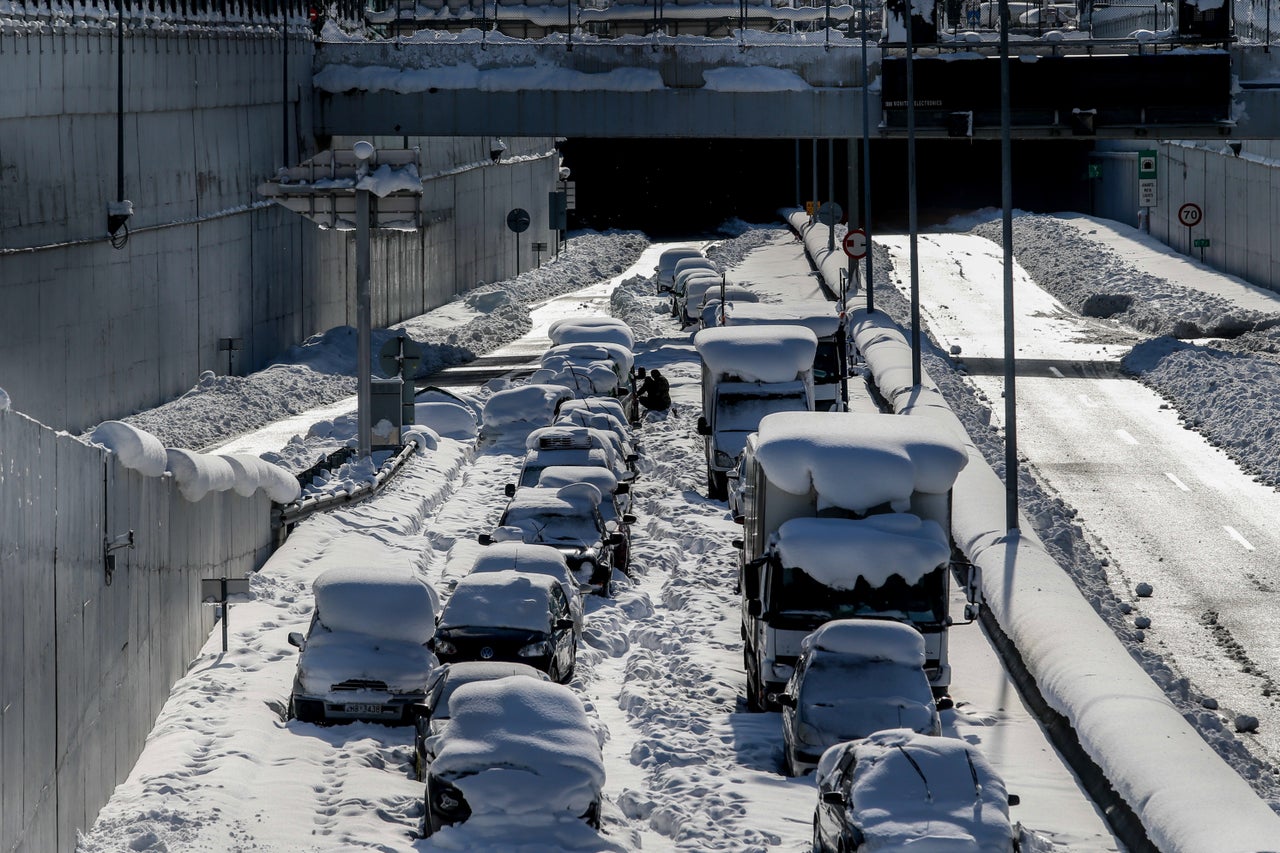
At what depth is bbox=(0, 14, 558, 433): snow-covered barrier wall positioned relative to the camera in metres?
30.7

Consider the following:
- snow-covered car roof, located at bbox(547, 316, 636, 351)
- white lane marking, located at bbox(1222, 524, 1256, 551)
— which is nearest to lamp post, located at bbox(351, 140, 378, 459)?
snow-covered car roof, located at bbox(547, 316, 636, 351)

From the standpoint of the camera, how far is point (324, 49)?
49062 mm

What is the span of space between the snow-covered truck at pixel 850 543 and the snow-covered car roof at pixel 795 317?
54.4 ft

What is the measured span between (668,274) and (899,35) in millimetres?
22675

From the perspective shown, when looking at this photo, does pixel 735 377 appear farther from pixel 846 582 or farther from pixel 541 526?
pixel 846 582

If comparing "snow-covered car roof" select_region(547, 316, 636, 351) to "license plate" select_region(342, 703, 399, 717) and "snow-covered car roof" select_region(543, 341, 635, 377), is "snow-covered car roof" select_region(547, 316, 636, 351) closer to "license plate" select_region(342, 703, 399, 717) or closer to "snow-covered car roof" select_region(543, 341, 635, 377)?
"snow-covered car roof" select_region(543, 341, 635, 377)

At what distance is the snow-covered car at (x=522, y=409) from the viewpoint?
34344 millimetres

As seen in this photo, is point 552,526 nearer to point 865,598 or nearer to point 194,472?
point 194,472

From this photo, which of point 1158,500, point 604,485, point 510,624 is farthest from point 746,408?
point 510,624

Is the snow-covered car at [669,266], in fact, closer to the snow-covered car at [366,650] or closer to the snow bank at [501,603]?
the snow bank at [501,603]

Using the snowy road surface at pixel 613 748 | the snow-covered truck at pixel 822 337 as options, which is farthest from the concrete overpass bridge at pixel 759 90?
the snowy road surface at pixel 613 748

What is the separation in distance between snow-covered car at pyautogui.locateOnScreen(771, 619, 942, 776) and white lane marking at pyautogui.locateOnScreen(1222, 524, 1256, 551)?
11.4 meters

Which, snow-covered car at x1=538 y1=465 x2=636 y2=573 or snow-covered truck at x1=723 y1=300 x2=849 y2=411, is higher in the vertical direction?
snow-covered truck at x1=723 y1=300 x2=849 y2=411

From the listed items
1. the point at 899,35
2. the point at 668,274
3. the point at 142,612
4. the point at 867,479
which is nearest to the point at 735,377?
the point at 867,479
